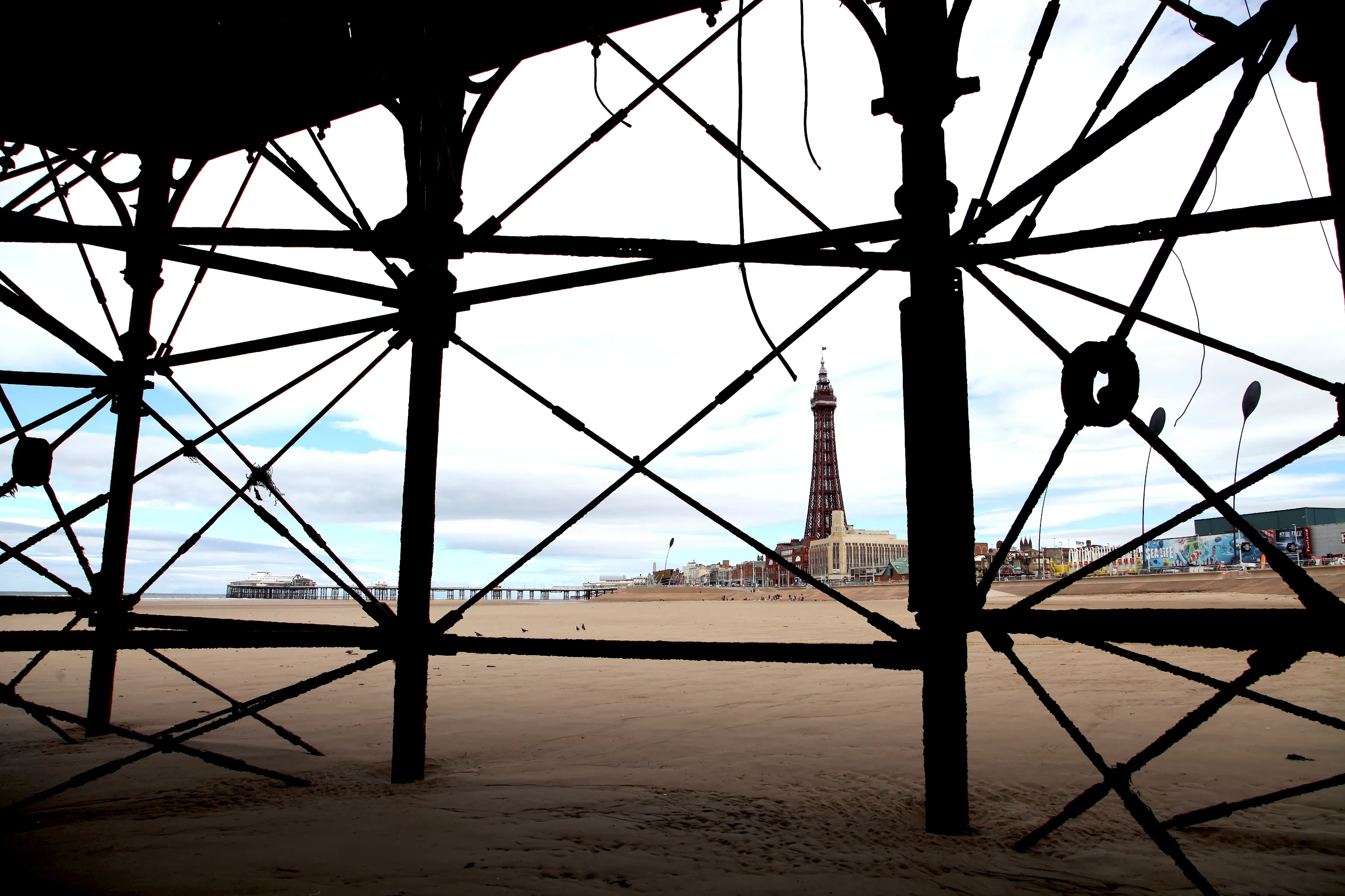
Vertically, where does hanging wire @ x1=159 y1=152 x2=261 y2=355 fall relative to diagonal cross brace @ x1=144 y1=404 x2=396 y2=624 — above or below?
above

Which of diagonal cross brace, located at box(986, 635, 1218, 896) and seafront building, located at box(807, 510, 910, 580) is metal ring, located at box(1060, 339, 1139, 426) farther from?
seafront building, located at box(807, 510, 910, 580)

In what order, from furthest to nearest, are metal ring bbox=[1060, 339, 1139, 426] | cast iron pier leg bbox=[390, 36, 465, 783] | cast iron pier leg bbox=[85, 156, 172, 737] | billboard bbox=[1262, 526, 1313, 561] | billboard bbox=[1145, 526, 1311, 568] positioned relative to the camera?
billboard bbox=[1145, 526, 1311, 568] < billboard bbox=[1262, 526, 1313, 561] < cast iron pier leg bbox=[85, 156, 172, 737] < cast iron pier leg bbox=[390, 36, 465, 783] < metal ring bbox=[1060, 339, 1139, 426]

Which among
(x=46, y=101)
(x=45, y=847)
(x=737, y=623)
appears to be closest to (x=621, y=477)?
(x=45, y=847)

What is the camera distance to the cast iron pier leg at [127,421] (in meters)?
4.97

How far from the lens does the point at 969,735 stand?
5.07 meters

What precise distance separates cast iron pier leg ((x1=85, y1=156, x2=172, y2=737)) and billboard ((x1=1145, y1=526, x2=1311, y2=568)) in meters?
50.3

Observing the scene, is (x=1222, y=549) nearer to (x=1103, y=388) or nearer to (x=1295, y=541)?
(x=1295, y=541)

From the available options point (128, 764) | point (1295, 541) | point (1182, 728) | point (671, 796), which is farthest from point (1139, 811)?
point (1295, 541)

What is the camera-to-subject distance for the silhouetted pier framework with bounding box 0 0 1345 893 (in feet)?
8.43

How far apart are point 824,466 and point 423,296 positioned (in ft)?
364

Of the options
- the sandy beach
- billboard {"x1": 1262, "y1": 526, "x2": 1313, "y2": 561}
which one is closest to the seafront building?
billboard {"x1": 1262, "y1": 526, "x2": 1313, "y2": 561}

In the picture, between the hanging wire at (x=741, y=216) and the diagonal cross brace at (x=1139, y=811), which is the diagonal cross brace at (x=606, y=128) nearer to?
the hanging wire at (x=741, y=216)

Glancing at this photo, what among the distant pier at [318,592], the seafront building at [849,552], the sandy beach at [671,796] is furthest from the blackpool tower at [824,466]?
the sandy beach at [671,796]

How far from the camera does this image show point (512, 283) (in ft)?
13.2
